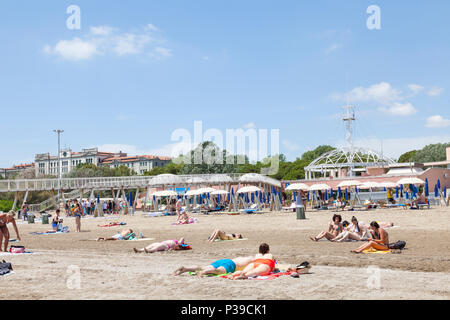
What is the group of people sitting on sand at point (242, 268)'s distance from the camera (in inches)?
278

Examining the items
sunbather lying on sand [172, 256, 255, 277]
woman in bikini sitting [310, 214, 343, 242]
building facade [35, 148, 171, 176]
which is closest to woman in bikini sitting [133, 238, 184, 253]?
sunbather lying on sand [172, 256, 255, 277]

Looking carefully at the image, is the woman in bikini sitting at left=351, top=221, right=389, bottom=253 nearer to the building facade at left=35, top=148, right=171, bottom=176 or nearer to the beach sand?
the beach sand

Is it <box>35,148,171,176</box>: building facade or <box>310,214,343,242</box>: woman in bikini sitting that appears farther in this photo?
<box>35,148,171,176</box>: building facade

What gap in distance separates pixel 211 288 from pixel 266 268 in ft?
3.98

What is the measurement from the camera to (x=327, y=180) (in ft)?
173

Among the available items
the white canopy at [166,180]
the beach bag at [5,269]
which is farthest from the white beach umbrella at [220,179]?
the beach bag at [5,269]

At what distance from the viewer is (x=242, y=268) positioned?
768cm

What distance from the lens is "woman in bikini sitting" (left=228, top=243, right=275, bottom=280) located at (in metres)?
7.01

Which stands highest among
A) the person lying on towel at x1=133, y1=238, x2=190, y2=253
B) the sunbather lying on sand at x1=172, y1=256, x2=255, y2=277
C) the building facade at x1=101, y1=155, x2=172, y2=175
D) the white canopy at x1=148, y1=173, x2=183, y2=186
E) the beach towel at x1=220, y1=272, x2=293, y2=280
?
the building facade at x1=101, y1=155, x2=172, y2=175

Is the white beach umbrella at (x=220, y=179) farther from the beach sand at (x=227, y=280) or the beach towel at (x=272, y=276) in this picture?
the beach towel at (x=272, y=276)

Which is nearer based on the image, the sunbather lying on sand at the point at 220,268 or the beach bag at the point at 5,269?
the sunbather lying on sand at the point at 220,268

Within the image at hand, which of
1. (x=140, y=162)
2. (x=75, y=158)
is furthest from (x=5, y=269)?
(x=75, y=158)

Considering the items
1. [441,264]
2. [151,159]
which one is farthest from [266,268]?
[151,159]
